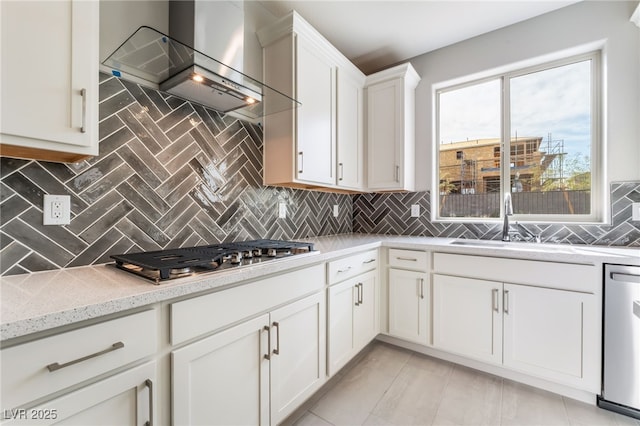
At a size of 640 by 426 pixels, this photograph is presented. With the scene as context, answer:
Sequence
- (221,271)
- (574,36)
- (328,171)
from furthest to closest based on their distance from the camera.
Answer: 1. (328,171)
2. (574,36)
3. (221,271)

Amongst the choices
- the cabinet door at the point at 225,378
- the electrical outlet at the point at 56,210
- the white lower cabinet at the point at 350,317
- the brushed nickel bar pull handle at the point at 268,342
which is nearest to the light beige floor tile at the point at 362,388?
the white lower cabinet at the point at 350,317

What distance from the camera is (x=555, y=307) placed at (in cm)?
172

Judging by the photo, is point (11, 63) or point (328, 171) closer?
point (11, 63)

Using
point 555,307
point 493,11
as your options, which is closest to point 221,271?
point 555,307

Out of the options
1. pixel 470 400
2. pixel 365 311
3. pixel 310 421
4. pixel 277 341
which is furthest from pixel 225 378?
pixel 470 400

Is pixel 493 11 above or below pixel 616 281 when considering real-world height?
above

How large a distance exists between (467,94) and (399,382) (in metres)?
2.61

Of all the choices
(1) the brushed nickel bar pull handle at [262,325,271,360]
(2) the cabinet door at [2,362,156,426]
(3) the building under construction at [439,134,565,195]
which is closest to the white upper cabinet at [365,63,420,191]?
(3) the building under construction at [439,134,565,195]

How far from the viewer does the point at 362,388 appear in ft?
6.10

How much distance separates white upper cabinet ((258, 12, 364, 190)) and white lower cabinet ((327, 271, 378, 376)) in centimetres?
81

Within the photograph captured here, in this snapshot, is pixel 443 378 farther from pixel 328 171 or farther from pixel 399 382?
pixel 328 171

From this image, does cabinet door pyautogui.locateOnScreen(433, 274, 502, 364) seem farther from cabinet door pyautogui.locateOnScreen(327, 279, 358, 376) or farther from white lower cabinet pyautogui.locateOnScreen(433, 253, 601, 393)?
cabinet door pyautogui.locateOnScreen(327, 279, 358, 376)

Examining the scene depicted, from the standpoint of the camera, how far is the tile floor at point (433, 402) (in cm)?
157

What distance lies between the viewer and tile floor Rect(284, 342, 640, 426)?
1573 millimetres
